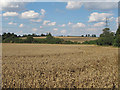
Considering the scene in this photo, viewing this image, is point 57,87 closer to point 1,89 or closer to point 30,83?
point 30,83

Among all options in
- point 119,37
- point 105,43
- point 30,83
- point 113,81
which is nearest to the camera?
point 30,83

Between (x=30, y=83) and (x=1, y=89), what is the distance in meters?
1.56

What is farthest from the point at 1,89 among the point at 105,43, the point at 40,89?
the point at 105,43

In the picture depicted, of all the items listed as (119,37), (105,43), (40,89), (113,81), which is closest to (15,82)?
(40,89)

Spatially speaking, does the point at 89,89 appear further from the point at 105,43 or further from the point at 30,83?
the point at 105,43

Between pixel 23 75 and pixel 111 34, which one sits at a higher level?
pixel 111 34

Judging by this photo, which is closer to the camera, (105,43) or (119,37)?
(119,37)

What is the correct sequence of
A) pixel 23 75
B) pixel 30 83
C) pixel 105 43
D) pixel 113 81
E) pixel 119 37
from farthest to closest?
pixel 105 43 < pixel 119 37 < pixel 23 75 < pixel 113 81 < pixel 30 83

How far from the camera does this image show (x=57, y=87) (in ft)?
27.3

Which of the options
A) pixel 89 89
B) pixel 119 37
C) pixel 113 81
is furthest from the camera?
pixel 119 37

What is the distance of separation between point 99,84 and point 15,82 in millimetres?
4791

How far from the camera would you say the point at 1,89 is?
8391 millimetres

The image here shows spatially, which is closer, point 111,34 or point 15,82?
point 15,82

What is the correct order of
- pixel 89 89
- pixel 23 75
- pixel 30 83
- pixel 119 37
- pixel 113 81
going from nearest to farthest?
pixel 89 89 → pixel 30 83 → pixel 113 81 → pixel 23 75 → pixel 119 37
